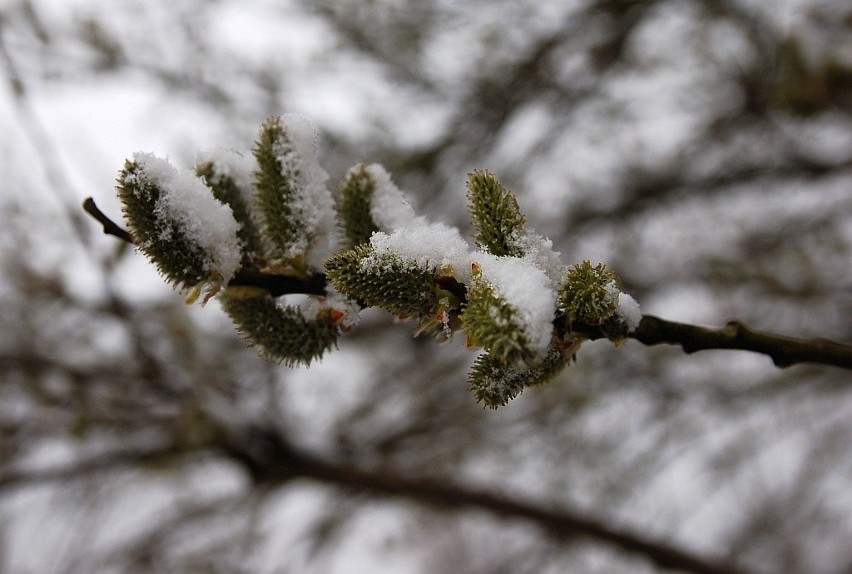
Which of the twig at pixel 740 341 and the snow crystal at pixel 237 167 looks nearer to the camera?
the twig at pixel 740 341

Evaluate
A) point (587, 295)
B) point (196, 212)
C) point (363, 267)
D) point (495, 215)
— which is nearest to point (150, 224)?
point (196, 212)

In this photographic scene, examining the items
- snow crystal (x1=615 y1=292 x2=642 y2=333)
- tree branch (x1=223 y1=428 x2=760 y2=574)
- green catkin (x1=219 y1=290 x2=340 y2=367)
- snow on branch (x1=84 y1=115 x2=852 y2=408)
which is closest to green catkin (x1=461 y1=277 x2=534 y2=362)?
snow on branch (x1=84 y1=115 x2=852 y2=408)

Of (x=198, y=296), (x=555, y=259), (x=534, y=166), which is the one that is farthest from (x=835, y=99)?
(x=198, y=296)

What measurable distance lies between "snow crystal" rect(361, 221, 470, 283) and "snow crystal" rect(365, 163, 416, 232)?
0.43 feet

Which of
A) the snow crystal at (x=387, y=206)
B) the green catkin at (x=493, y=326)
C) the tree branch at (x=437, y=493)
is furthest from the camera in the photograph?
the tree branch at (x=437, y=493)

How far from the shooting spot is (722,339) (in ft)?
3.70

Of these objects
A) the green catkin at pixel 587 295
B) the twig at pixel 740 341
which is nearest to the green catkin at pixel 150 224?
the green catkin at pixel 587 295

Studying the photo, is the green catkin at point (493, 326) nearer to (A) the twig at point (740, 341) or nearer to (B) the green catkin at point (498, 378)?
(B) the green catkin at point (498, 378)

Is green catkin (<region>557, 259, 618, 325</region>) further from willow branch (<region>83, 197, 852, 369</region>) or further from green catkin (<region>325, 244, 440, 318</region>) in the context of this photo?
green catkin (<region>325, 244, 440, 318</region>)

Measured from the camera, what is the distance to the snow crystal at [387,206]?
125 centimetres

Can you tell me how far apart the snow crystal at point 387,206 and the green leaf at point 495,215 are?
7.4 inches

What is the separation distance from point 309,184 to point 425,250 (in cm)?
30

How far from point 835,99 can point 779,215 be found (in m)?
2.29

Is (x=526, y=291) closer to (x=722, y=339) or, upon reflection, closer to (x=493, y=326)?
(x=493, y=326)
